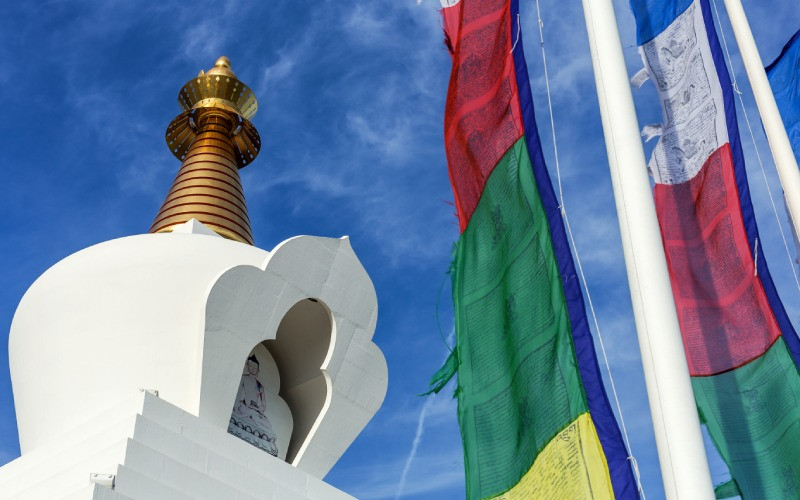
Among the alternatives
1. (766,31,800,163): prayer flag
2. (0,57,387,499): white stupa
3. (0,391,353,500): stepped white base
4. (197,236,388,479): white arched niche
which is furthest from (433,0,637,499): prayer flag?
(197,236,388,479): white arched niche

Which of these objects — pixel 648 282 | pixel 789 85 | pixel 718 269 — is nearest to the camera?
pixel 648 282

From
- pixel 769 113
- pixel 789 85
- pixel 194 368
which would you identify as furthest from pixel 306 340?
pixel 769 113

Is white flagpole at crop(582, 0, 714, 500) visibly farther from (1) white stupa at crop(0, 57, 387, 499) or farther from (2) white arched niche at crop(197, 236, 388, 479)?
(2) white arched niche at crop(197, 236, 388, 479)

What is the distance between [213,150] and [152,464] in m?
8.97

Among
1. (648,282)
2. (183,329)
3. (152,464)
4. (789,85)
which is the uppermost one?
(183,329)

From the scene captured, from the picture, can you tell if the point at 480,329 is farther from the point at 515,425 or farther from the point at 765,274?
the point at 765,274

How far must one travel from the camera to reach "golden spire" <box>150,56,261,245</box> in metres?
16.6

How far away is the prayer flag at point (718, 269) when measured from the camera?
21.4 ft

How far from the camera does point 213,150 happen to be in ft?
58.9

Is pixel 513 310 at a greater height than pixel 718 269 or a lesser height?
lesser

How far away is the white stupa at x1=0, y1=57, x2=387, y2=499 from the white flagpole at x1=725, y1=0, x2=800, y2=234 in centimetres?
638

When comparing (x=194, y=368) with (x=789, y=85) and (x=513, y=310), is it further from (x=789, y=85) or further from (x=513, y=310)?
(x=789, y=85)

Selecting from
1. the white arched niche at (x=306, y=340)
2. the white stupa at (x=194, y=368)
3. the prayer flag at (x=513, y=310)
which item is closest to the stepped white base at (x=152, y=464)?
the white stupa at (x=194, y=368)

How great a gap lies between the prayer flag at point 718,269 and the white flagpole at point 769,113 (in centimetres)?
87
